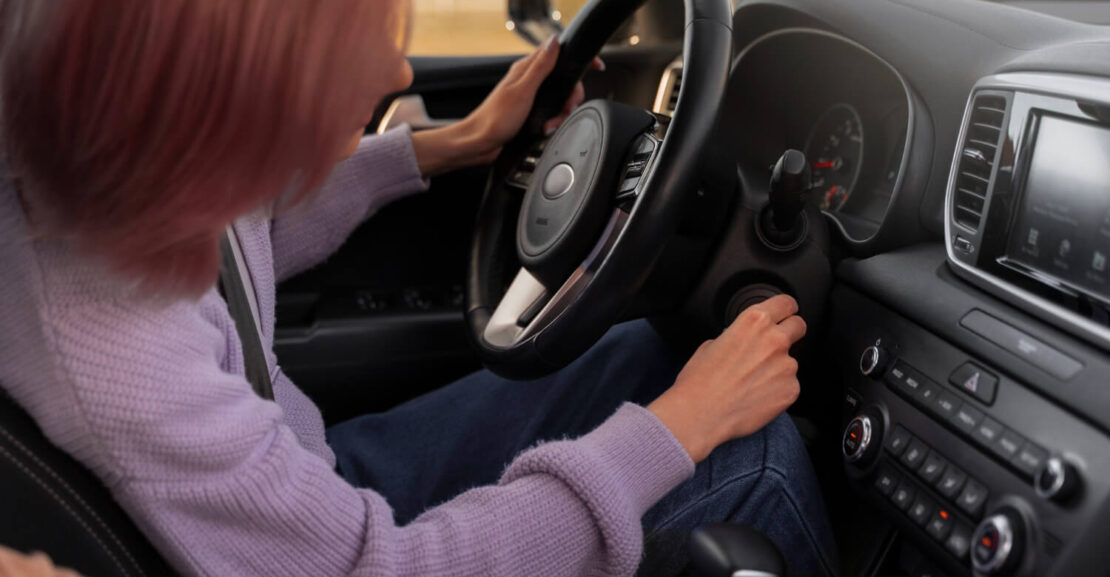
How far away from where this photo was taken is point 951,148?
1.02 metres

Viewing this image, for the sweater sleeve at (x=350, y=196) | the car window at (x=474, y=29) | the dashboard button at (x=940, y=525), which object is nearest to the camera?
the dashboard button at (x=940, y=525)

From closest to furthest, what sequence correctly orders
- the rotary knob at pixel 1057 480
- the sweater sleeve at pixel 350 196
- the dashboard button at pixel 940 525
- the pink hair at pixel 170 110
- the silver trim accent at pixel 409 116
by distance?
the pink hair at pixel 170 110, the rotary knob at pixel 1057 480, the dashboard button at pixel 940 525, the sweater sleeve at pixel 350 196, the silver trim accent at pixel 409 116

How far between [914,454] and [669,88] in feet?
2.17

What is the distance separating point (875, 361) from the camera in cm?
94

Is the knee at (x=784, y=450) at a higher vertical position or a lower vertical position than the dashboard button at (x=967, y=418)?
lower

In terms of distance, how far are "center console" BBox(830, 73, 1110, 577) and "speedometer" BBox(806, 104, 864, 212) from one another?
280mm

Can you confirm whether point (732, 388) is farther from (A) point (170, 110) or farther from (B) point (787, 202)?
(A) point (170, 110)

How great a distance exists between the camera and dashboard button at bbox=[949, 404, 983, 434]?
82 cm

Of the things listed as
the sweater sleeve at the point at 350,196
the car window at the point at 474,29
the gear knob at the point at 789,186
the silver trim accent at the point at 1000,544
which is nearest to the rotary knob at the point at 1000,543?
the silver trim accent at the point at 1000,544

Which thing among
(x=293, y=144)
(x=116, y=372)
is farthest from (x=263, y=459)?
(x=293, y=144)

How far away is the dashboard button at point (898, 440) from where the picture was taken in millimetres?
878

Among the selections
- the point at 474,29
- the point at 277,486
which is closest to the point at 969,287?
the point at 277,486

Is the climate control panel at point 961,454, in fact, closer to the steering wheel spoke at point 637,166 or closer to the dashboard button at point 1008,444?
the dashboard button at point 1008,444

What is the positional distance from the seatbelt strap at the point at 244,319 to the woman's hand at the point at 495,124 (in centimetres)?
51
